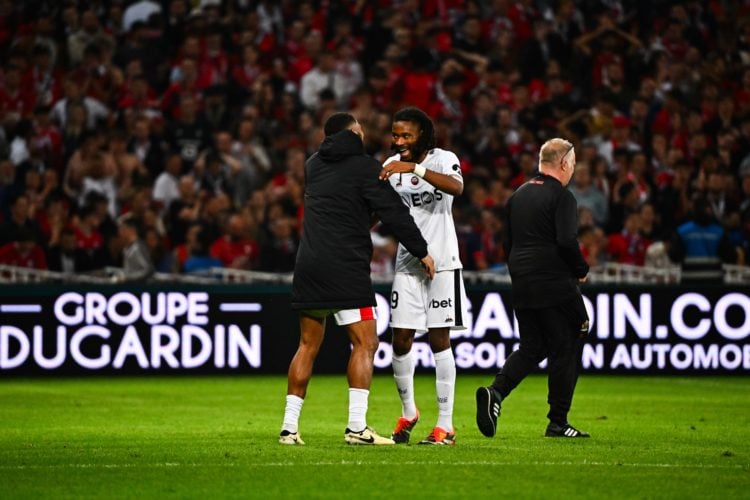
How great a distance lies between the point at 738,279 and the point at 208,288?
20.0 feet

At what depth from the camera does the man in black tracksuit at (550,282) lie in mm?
10367

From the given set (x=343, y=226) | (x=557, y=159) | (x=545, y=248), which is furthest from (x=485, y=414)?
(x=557, y=159)

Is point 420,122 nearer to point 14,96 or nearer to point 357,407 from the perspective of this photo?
point 357,407

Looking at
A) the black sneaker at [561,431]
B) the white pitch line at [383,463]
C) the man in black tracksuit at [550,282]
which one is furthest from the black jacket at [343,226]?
the black sneaker at [561,431]

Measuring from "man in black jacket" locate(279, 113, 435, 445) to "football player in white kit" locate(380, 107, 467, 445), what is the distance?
0.34m

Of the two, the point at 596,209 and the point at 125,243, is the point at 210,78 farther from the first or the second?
the point at 596,209

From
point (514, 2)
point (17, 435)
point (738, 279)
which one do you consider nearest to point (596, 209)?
point (738, 279)

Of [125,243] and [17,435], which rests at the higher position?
[125,243]

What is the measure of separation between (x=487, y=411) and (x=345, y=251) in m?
1.55

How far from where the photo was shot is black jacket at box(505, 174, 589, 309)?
1032cm

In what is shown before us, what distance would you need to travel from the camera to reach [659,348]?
55.6 ft

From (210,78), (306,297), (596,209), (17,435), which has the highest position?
(210,78)

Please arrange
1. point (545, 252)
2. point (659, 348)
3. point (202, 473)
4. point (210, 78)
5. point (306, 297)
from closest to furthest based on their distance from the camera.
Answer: point (202, 473)
point (306, 297)
point (545, 252)
point (659, 348)
point (210, 78)

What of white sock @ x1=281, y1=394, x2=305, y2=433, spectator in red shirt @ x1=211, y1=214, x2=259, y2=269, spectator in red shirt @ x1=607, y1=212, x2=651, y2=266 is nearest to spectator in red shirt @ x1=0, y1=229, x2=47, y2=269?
spectator in red shirt @ x1=211, y1=214, x2=259, y2=269
